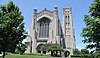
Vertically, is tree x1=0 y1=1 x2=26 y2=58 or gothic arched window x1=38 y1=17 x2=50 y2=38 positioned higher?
gothic arched window x1=38 y1=17 x2=50 y2=38

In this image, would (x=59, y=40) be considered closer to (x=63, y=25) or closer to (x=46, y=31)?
(x=46, y=31)

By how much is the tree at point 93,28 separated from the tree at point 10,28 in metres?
9.66

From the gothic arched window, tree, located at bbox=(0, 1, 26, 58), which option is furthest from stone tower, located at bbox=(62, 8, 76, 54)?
tree, located at bbox=(0, 1, 26, 58)

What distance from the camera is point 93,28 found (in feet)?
41.4

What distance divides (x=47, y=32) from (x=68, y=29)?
49.6ft

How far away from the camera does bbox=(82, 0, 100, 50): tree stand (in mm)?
12469

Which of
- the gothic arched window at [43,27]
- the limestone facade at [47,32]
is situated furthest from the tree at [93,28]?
the gothic arched window at [43,27]

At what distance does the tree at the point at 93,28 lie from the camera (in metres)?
12.5

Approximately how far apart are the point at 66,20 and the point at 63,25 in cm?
331

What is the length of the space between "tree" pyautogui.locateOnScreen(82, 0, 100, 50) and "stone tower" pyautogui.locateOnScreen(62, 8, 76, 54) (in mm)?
68098

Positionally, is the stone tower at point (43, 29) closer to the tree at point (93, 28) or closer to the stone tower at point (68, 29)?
the stone tower at point (68, 29)

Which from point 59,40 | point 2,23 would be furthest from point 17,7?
point 59,40

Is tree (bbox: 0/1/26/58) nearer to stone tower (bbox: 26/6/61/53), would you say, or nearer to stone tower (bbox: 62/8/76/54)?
stone tower (bbox: 26/6/61/53)

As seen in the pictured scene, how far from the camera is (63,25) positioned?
9200 cm
